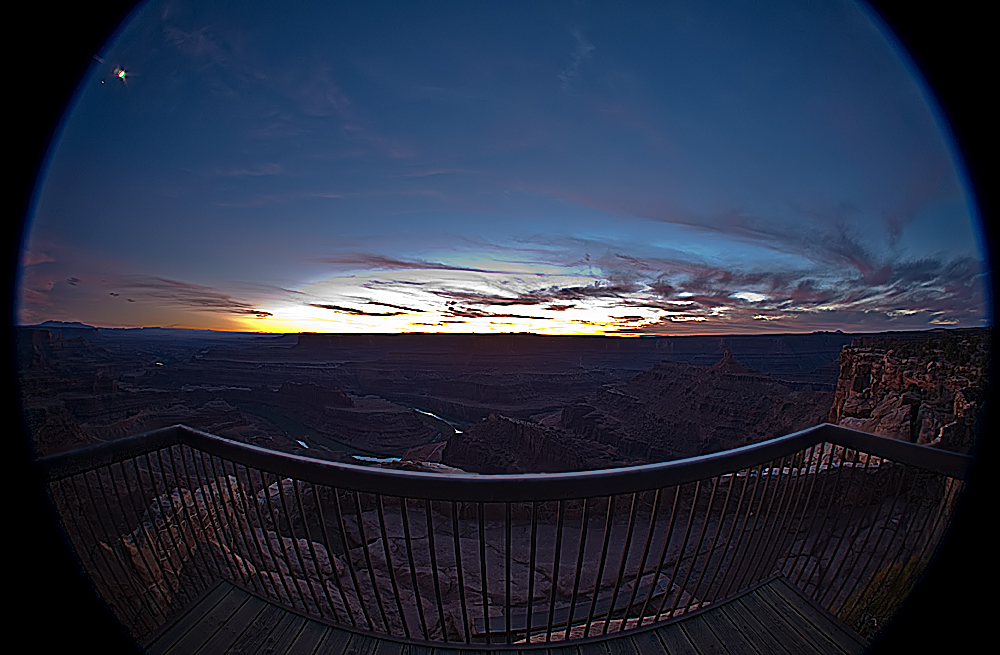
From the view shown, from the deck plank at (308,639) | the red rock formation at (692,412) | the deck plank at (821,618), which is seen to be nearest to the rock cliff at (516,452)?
the red rock formation at (692,412)

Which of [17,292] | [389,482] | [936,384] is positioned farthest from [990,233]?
[936,384]

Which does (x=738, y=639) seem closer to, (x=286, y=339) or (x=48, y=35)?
(x=48, y=35)

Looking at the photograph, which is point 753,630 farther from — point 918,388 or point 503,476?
point 918,388

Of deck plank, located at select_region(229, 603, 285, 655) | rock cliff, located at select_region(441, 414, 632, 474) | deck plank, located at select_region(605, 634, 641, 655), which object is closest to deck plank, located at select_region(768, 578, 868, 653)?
deck plank, located at select_region(605, 634, 641, 655)

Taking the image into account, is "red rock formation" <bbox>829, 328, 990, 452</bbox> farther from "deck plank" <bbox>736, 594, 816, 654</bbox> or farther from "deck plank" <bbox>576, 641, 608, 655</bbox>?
"deck plank" <bbox>576, 641, 608, 655</bbox>

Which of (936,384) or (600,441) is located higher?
(936,384)

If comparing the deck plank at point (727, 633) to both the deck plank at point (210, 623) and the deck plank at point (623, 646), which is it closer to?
the deck plank at point (623, 646)

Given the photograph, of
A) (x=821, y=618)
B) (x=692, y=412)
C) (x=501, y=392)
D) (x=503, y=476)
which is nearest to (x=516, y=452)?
(x=692, y=412)
